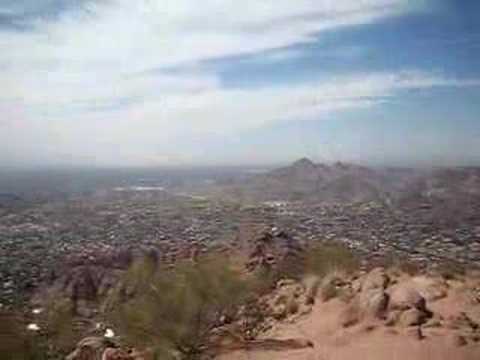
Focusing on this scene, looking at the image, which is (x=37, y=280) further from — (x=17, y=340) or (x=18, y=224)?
(x=18, y=224)

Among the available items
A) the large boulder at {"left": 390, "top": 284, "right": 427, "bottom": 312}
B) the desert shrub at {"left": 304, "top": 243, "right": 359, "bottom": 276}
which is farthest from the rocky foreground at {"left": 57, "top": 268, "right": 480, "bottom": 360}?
the desert shrub at {"left": 304, "top": 243, "right": 359, "bottom": 276}

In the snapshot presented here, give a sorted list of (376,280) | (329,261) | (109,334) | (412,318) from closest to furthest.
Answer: (412,318) < (376,280) < (109,334) < (329,261)

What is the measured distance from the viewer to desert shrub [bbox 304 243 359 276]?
3098 cm

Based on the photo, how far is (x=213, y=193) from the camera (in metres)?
163

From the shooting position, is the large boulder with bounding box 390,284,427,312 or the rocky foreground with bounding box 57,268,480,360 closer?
the rocky foreground with bounding box 57,268,480,360

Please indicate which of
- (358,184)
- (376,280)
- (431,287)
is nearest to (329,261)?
(376,280)

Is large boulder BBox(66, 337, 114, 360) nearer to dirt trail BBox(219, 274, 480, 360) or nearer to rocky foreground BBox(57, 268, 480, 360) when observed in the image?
rocky foreground BBox(57, 268, 480, 360)

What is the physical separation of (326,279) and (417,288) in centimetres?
429

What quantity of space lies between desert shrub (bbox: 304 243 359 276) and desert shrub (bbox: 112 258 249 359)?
5.83m

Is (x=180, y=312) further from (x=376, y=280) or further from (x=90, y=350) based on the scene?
(x=376, y=280)

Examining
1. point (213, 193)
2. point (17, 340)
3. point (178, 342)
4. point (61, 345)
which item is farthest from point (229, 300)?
point (213, 193)

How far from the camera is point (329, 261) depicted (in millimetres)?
31484

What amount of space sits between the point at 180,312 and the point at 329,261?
33.2 feet

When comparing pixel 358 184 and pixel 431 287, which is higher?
pixel 431 287
